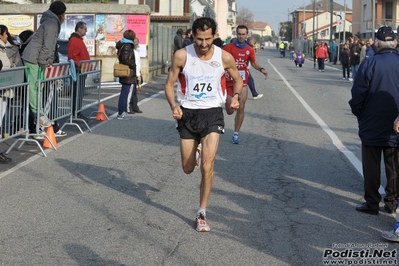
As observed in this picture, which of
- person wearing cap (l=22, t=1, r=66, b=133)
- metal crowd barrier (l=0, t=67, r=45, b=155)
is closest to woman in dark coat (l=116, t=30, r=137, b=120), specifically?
person wearing cap (l=22, t=1, r=66, b=133)

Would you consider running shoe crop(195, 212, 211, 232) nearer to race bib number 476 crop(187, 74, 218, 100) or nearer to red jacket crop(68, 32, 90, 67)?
race bib number 476 crop(187, 74, 218, 100)

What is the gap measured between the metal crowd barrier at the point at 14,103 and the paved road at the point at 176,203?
41 cm

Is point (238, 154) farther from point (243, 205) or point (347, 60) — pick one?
point (347, 60)

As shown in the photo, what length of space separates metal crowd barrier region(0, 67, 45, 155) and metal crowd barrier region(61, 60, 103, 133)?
7.82 feet

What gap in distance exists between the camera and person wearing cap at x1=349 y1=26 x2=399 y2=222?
718 centimetres

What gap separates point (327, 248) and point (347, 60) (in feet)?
93.2

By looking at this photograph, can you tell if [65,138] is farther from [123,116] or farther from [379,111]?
[379,111]

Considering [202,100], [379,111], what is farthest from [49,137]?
[379,111]

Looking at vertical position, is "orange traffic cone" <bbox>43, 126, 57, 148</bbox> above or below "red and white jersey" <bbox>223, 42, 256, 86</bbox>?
below

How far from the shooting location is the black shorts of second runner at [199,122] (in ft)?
21.9

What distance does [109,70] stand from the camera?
26297mm

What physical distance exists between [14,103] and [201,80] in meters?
4.51

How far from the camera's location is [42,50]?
11281 mm

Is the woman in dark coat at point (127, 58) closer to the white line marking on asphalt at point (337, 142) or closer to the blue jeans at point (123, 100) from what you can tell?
the blue jeans at point (123, 100)
